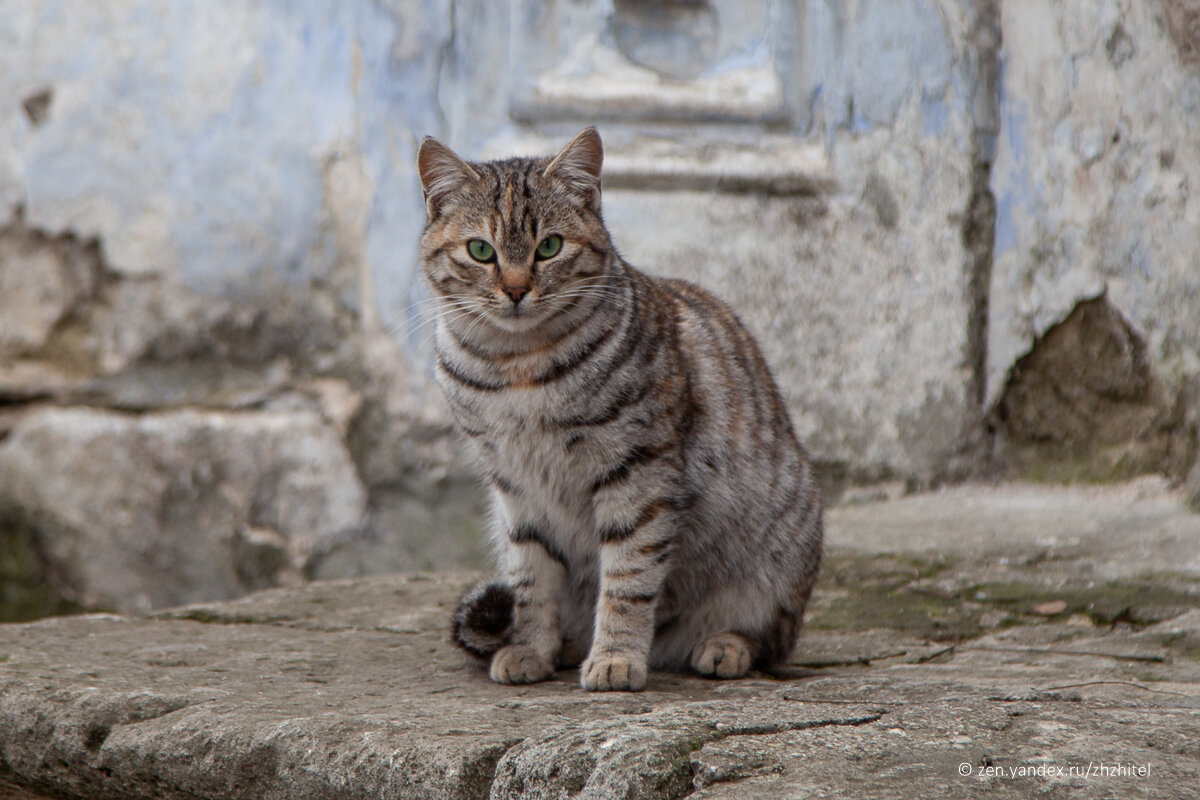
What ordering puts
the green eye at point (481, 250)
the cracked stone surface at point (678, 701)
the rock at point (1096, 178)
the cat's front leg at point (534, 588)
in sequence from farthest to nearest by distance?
the rock at point (1096, 178) → the cat's front leg at point (534, 588) → the green eye at point (481, 250) → the cracked stone surface at point (678, 701)

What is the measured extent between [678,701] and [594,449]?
19.6 inches

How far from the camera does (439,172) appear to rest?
239 cm

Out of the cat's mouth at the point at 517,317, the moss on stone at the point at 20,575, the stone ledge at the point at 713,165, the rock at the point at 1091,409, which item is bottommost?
the moss on stone at the point at 20,575

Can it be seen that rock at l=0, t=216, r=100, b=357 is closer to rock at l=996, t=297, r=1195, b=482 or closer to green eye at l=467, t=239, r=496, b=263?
green eye at l=467, t=239, r=496, b=263

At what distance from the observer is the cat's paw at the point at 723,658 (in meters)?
2.36

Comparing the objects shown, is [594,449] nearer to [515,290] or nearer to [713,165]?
[515,290]

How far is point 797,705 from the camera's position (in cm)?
195

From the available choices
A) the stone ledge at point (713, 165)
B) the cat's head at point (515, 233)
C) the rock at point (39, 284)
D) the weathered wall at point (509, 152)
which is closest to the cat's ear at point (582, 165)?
the cat's head at point (515, 233)

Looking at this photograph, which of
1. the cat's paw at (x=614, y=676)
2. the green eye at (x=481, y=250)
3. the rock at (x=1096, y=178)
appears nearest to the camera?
the cat's paw at (x=614, y=676)

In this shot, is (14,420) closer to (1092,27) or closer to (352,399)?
(352,399)

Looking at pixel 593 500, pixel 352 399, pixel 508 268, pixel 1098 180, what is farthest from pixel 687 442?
pixel 1098 180

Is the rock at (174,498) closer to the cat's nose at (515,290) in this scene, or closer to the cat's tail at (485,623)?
the cat's tail at (485,623)

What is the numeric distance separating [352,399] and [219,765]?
2.05m

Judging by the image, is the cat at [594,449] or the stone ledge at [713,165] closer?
the cat at [594,449]
